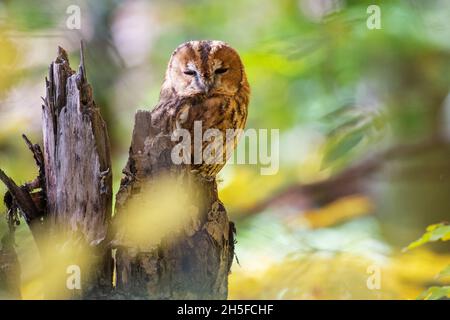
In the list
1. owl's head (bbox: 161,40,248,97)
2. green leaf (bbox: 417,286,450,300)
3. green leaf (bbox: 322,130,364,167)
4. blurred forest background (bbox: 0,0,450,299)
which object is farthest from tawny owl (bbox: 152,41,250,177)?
Result: green leaf (bbox: 417,286,450,300)

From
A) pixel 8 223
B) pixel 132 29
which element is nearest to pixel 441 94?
pixel 132 29

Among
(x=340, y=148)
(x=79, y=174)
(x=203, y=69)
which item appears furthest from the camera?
(x=340, y=148)

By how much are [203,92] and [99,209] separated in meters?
0.37

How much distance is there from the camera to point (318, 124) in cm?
172

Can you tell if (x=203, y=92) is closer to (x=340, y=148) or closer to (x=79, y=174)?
(x=79, y=174)

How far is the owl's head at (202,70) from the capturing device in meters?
1.34

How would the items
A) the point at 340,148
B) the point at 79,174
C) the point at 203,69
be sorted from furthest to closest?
the point at 340,148 < the point at 203,69 < the point at 79,174

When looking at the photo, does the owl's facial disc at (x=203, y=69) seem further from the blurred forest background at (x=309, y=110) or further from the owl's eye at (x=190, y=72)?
the blurred forest background at (x=309, y=110)

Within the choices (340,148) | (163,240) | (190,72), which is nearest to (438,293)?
(340,148)

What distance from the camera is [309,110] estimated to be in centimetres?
175

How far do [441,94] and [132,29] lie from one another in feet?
3.12

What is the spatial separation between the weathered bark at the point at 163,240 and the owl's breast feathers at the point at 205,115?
0.10 metres

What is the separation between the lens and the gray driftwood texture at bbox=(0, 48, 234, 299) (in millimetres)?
1136

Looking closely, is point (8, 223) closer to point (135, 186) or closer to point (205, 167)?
point (135, 186)
